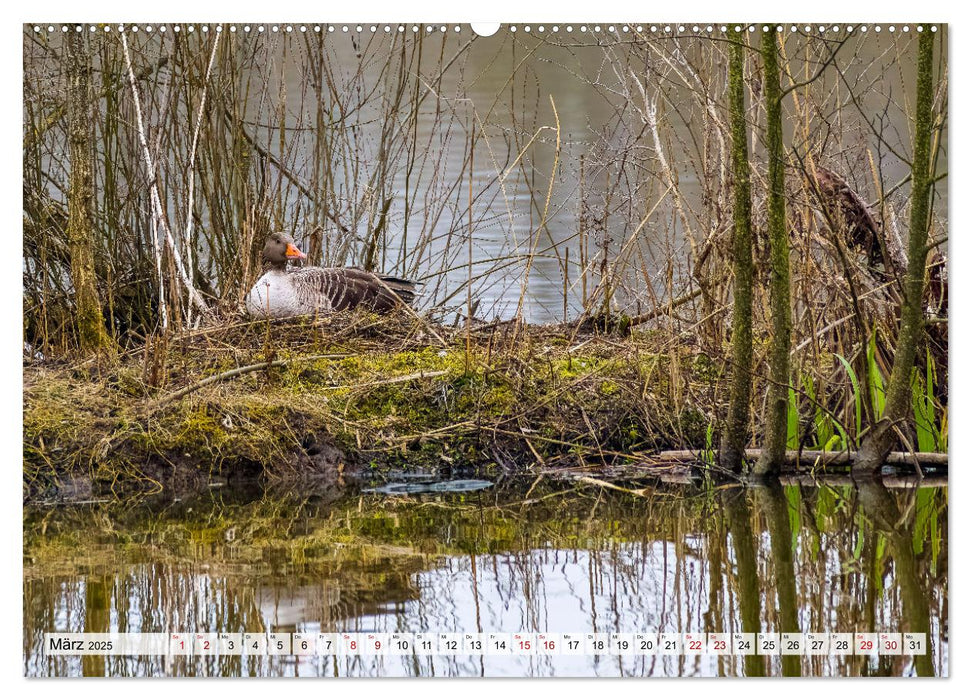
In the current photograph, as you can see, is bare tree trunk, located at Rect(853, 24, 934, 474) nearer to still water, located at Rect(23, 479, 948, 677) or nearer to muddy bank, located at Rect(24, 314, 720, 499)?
still water, located at Rect(23, 479, 948, 677)

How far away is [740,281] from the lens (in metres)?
4.30

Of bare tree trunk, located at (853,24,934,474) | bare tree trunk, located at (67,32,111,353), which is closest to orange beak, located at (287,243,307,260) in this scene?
bare tree trunk, located at (67,32,111,353)

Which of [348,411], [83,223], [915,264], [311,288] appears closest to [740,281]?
[915,264]

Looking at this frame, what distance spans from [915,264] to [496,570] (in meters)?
1.66

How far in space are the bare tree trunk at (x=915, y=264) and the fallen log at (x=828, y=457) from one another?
79mm

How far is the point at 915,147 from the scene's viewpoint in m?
4.14

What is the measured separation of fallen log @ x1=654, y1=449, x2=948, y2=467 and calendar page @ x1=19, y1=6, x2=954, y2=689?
0.03 feet

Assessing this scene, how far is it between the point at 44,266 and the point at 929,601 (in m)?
3.45

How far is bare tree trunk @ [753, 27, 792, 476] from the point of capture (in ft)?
13.4

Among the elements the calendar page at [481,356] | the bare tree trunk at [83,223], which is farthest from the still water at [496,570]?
the bare tree trunk at [83,223]

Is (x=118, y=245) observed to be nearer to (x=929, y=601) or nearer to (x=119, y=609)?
(x=119, y=609)

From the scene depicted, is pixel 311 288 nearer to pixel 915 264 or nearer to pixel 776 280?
pixel 776 280

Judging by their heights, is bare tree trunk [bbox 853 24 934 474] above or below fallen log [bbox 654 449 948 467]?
above

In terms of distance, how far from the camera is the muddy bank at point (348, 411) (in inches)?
188
